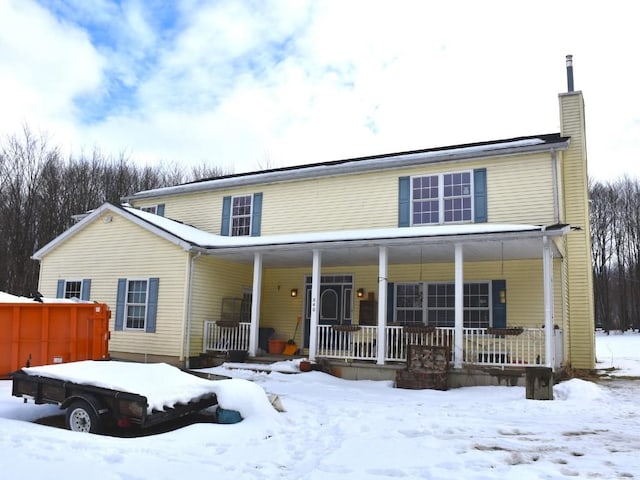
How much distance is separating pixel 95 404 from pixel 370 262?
30.1 ft

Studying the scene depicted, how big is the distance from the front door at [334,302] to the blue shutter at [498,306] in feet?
13.3

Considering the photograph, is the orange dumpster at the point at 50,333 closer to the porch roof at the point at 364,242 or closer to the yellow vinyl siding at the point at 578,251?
the porch roof at the point at 364,242

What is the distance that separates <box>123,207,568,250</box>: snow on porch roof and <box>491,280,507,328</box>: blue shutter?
1.64 m

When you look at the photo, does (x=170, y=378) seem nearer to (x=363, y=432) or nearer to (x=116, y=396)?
(x=116, y=396)

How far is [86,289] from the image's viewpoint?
15.6 meters

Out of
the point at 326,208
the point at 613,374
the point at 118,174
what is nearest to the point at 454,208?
the point at 326,208

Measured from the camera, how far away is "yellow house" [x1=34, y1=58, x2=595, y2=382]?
12156 mm

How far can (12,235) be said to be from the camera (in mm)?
29500

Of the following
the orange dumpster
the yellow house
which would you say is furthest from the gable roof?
the orange dumpster

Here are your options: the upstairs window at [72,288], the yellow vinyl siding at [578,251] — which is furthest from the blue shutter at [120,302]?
the yellow vinyl siding at [578,251]

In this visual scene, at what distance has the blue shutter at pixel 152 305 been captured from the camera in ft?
47.2

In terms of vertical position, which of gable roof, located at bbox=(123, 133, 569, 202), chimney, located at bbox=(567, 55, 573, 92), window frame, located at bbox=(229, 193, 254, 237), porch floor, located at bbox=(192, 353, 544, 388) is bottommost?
porch floor, located at bbox=(192, 353, 544, 388)

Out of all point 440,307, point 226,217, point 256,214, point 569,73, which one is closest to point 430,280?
point 440,307

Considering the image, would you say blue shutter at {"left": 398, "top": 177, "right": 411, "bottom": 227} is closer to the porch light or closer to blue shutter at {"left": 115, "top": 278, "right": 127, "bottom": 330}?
the porch light
